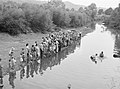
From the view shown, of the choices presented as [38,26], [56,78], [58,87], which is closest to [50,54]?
[56,78]

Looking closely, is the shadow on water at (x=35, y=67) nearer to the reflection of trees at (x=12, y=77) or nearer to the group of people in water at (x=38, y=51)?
the reflection of trees at (x=12, y=77)

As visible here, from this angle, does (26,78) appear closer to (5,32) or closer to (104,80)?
(104,80)

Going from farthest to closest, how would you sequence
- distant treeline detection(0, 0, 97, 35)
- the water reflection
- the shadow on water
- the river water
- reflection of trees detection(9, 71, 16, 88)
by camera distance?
distant treeline detection(0, 0, 97, 35)
the water reflection
the shadow on water
the river water
reflection of trees detection(9, 71, 16, 88)

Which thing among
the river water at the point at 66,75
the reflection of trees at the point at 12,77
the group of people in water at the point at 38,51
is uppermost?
the group of people in water at the point at 38,51

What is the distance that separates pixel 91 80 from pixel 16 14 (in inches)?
945

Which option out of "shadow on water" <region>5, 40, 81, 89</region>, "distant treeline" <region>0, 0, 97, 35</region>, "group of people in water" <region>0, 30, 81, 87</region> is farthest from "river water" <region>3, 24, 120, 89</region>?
"distant treeline" <region>0, 0, 97, 35</region>

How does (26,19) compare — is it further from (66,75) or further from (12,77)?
(12,77)

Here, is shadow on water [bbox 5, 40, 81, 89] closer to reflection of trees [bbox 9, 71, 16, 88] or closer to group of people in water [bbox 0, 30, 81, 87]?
reflection of trees [bbox 9, 71, 16, 88]

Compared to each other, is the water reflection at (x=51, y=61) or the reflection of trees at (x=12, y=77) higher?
the reflection of trees at (x=12, y=77)

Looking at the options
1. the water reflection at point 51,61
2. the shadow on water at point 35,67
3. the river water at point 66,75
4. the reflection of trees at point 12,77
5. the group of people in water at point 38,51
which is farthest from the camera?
the water reflection at point 51,61

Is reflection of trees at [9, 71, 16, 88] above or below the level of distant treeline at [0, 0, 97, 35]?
below

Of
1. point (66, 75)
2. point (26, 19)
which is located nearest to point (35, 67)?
point (66, 75)

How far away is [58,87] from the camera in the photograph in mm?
15859

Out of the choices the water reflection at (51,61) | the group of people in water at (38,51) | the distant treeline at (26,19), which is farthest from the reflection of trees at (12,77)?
the distant treeline at (26,19)
